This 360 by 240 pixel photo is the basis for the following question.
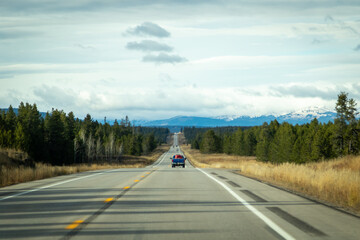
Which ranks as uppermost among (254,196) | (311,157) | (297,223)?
(297,223)

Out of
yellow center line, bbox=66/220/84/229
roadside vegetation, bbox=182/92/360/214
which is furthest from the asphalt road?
roadside vegetation, bbox=182/92/360/214

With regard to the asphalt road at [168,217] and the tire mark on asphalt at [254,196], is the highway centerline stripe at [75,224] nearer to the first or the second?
the asphalt road at [168,217]

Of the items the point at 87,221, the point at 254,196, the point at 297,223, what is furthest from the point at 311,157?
the point at 87,221

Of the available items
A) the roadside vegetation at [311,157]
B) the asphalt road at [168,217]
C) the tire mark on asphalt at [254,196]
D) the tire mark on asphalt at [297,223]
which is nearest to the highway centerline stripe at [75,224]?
the asphalt road at [168,217]

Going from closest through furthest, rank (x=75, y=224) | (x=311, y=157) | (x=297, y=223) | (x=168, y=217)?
(x=75, y=224)
(x=297, y=223)
(x=168, y=217)
(x=311, y=157)

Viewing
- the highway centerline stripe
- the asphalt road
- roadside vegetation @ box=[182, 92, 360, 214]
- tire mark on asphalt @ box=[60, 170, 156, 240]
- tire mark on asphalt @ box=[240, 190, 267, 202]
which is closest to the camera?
tire mark on asphalt @ box=[60, 170, 156, 240]

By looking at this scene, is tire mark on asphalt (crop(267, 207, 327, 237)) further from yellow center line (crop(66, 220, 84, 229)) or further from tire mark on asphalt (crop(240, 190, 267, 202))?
yellow center line (crop(66, 220, 84, 229))

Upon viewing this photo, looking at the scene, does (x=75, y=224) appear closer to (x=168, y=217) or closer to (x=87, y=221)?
(x=87, y=221)

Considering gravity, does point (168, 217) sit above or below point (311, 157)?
above

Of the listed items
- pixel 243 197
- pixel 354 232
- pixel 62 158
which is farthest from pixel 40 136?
pixel 354 232

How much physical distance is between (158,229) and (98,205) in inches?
134

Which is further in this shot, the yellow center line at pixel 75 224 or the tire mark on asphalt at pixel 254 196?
the tire mark on asphalt at pixel 254 196

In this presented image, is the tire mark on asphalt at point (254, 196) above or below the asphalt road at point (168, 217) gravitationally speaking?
below

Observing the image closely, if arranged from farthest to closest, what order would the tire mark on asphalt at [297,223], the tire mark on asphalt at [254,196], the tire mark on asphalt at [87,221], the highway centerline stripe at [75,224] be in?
the tire mark on asphalt at [254,196] < the highway centerline stripe at [75,224] < the tire mark on asphalt at [297,223] < the tire mark on asphalt at [87,221]
